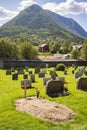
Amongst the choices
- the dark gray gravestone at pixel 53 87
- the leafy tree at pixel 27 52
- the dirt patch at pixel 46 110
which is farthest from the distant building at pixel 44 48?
the dirt patch at pixel 46 110

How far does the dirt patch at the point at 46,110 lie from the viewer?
2197cm

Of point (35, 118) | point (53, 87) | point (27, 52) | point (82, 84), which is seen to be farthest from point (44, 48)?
point (35, 118)

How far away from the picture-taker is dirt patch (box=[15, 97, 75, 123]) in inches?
865

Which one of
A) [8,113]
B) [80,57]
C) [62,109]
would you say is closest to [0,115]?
[8,113]

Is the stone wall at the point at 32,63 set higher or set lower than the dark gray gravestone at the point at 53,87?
lower

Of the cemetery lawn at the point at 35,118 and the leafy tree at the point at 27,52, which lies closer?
the cemetery lawn at the point at 35,118

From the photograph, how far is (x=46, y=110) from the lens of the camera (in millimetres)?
22828

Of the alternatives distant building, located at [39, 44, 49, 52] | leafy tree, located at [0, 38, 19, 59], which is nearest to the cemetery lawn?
leafy tree, located at [0, 38, 19, 59]

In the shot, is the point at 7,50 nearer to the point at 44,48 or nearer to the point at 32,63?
the point at 32,63

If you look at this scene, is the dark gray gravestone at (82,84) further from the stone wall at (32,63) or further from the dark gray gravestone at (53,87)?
the stone wall at (32,63)

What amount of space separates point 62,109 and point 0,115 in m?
4.99

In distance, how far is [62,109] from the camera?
23500 millimetres

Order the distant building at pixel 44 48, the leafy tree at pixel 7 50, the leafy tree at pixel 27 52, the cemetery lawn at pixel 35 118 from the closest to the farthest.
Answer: the cemetery lawn at pixel 35 118 → the leafy tree at pixel 7 50 → the leafy tree at pixel 27 52 → the distant building at pixel 44 48

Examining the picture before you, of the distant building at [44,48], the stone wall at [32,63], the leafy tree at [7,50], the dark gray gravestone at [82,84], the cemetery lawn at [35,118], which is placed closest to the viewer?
the cemetery lawn at [35,118]
